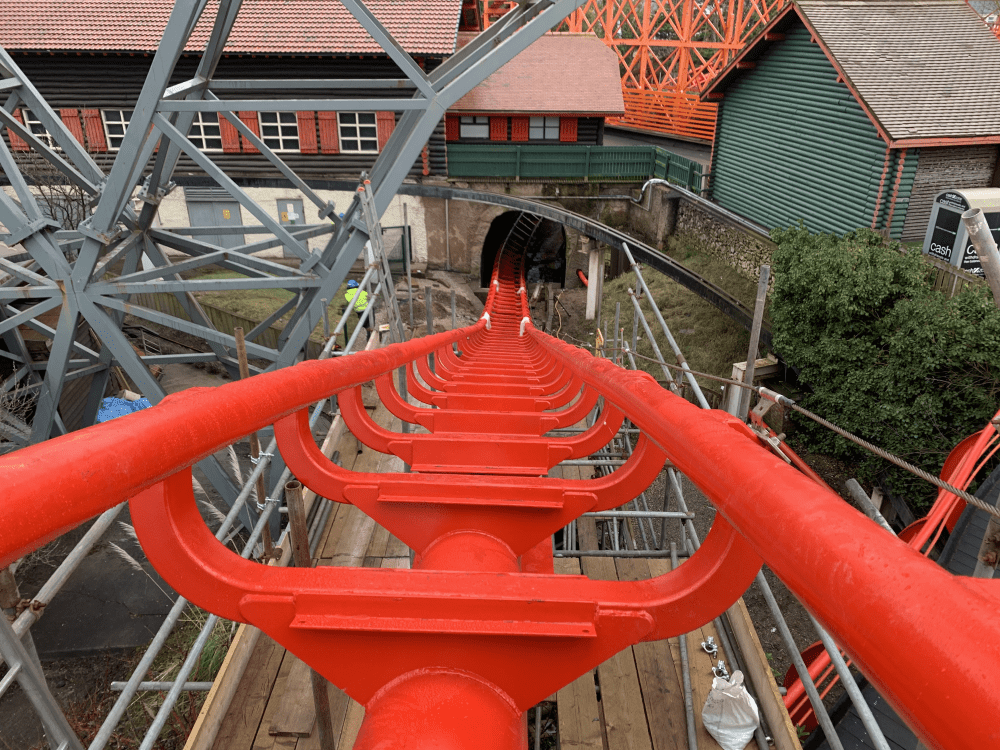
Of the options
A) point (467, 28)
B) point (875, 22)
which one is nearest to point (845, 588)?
point (875, 22)

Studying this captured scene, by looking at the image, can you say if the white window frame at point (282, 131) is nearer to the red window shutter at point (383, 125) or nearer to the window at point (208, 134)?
the window at point (208, 134)

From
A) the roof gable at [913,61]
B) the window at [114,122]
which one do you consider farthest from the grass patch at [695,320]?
the window at [114,122]

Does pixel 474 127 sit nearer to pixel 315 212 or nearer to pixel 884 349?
pixel 315 212

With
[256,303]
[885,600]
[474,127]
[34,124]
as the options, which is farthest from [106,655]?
[34,124]

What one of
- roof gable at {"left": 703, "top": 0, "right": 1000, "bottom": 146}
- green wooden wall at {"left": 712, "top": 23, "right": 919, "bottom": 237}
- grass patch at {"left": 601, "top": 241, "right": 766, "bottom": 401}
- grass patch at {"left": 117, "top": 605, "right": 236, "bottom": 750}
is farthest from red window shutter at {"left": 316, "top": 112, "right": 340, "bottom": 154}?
grass patch at {"left": 117, "top": 605, "right": 236, "bottom": 750}

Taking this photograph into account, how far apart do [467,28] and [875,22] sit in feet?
46.6

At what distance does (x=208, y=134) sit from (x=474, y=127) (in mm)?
8019

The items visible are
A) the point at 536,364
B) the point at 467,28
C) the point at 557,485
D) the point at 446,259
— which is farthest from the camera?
the point at 467,28

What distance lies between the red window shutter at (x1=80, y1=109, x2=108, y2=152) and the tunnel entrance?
39.5ft

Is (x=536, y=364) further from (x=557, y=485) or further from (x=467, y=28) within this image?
(x=467, y=28)

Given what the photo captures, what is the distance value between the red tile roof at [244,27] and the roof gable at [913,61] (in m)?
9.41

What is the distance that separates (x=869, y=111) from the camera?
45.0ft

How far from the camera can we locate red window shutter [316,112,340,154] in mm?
19109

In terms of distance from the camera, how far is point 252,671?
3.34 m
